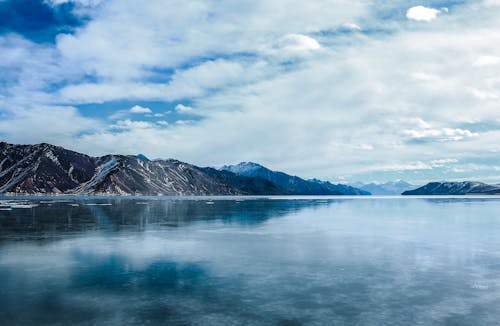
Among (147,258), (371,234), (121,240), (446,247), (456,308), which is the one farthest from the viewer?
(371,234)

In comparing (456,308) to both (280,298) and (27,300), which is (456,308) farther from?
(27,300)

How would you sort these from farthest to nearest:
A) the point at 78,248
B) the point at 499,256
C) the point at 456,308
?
the point at 78,248 → the point at 499,256 → the point at 456,308

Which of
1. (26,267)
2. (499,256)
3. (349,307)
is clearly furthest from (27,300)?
(499,256)

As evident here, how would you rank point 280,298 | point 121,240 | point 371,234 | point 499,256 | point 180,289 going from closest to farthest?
point 280,298
point 180,289
point 499,256
point 121,240
point 371,234

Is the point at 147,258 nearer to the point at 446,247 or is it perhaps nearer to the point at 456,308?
the point at 456,308

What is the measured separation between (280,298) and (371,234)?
31.2 meters

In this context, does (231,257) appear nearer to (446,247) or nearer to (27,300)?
(27,300)

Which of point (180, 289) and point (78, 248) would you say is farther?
point (78, 248)

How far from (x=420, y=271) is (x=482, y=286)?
412 cm

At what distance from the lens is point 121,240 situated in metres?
38.2

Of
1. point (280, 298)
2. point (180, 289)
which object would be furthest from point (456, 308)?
point (180, 289)

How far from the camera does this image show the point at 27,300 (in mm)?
17469

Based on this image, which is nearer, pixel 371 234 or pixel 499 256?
pixel 499 256

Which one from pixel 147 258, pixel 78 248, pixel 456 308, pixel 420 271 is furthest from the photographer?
pixel 78 248
